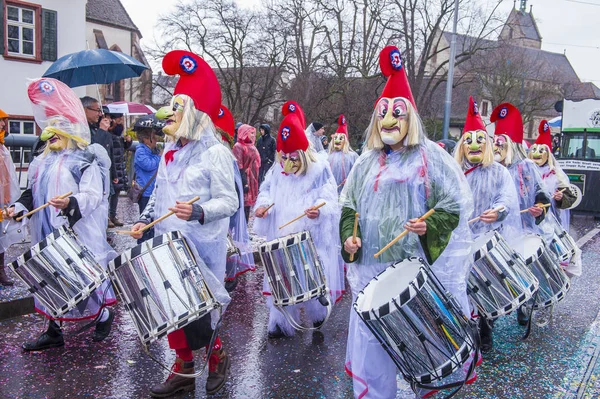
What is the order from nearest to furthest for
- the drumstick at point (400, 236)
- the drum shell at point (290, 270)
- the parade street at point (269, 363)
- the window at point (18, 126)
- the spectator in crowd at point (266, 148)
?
the drumstick at point (400, 236)
the parade street at point (269, 363)
the drum shell at point (290, 270)
the spectator in crowd at point (266, 148)
the window at point (18, 126)

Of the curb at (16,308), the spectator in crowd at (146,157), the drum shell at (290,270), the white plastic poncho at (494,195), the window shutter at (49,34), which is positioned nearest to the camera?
Answer: the drum shell at (290,270)

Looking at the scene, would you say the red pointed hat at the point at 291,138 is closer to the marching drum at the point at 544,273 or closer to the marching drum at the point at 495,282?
the marching drum at the point at 495,282

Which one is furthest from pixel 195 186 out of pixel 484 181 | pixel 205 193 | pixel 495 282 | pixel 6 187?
pixel 6 187

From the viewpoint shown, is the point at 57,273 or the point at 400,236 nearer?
the point at 400,236

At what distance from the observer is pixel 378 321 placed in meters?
2.78

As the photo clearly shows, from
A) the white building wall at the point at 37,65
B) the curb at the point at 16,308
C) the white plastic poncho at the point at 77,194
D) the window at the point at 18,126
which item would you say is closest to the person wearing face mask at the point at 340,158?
the curb at the point at 16,308

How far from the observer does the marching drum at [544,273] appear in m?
4.74

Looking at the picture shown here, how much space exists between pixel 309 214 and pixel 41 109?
218cm

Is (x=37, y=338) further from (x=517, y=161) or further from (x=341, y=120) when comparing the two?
(x=341, y=120)

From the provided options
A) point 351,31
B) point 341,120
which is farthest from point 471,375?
point 351,31

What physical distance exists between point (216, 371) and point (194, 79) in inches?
72.9

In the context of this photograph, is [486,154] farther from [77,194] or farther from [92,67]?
[92,67]

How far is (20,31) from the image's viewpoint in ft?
60.9

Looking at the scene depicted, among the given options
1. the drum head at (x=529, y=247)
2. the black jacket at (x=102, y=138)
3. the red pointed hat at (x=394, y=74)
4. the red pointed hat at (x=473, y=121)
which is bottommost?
the drum head at (x=529, y=247)
